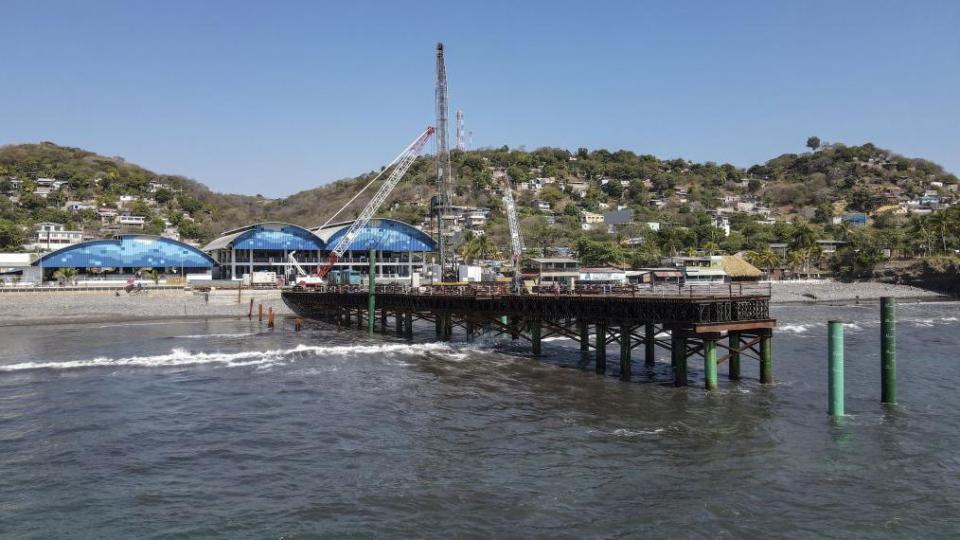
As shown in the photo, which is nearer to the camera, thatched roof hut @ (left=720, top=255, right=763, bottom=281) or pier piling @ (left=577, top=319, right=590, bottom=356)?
pier piling @ (left=577, top=319, right=590, bottom=356)

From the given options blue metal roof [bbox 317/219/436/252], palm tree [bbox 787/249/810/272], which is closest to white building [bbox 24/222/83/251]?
blue metal roof [bbox 317/219/436/252]

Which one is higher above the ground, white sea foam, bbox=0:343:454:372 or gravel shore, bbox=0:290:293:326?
gravel shore, bbox=0:290:293:326

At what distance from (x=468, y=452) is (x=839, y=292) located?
126306 millimetres

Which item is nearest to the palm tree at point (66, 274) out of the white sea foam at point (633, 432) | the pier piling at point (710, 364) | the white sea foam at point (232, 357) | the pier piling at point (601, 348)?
the white sea foam at point (232, 357)

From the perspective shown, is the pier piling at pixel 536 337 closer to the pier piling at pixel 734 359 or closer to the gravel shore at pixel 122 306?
the pier piling at pixel 734 359

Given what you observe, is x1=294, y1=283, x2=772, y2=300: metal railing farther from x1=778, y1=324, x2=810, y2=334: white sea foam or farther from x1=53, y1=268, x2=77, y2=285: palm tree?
x1=53, y1=268, x2=77, y2=285: palm tree

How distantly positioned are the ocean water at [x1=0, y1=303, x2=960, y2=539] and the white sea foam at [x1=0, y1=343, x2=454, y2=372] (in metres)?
1.23

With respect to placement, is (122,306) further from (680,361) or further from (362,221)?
(680,361)

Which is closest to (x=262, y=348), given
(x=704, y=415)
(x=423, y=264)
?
(x=704, y=415)

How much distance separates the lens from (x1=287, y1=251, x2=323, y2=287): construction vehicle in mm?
111213

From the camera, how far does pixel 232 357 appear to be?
175ft

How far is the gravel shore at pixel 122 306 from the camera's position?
89.1m

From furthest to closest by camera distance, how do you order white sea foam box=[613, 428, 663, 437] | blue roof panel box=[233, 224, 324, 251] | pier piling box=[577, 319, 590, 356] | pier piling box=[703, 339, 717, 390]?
blue roof panel box=[233, 224, 324, 251] → pier piling box=[577, 319, 590, 356] → pier piling box=[703, 339, 717, 390] → white sea foam box=[613, 428, 663, 437]

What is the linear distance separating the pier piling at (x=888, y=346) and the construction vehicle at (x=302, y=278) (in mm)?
91241
